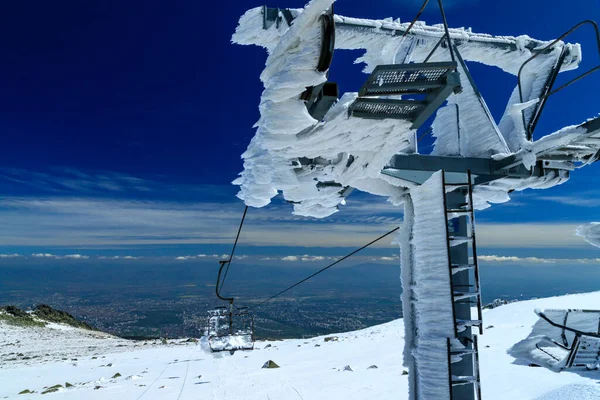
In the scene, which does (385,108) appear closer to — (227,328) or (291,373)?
(291,373)

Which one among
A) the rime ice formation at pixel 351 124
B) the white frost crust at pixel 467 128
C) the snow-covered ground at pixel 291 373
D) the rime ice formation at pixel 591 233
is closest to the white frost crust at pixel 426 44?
the rime ice formation at pixel 351 124

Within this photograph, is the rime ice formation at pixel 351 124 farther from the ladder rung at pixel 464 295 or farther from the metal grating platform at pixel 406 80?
the ladder rung at pixel 464 295

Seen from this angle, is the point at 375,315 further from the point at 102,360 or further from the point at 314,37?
the point at 314,37

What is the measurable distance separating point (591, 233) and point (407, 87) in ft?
12.9

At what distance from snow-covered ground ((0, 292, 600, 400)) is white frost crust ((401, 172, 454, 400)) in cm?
364

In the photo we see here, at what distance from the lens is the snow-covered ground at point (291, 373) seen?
26.1 ft

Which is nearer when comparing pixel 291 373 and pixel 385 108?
pixel 385 108

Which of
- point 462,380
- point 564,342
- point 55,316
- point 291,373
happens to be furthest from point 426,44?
point 55,316

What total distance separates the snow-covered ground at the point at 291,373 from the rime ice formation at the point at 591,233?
272 cm

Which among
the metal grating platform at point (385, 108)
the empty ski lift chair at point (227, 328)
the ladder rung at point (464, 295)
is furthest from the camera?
the empty ski lift chair at point (227, 328)

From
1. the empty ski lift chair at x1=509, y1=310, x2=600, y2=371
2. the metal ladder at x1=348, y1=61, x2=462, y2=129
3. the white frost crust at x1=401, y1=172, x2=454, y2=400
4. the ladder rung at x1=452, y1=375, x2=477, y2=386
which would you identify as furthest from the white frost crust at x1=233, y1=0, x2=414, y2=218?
the empty ski lift chair at x1=509, y1=310, x2=600, y2=371

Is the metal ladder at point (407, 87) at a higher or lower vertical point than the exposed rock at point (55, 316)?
higher

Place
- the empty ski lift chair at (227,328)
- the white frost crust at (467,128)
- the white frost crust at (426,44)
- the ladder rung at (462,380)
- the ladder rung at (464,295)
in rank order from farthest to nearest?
the empty ski lift chair at (227,328), the white frost crust at (467,128), the white frost crust at (426,44), the ladder rung at (462,380), the ladder rung at (464,295)

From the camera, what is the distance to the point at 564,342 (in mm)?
9352
